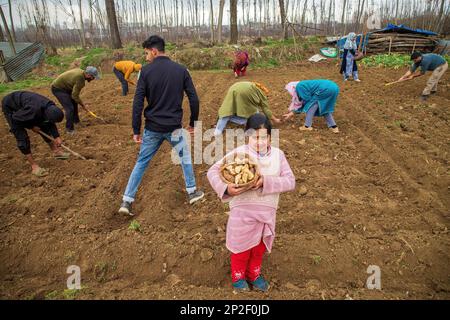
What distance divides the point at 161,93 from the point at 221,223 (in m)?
1.49

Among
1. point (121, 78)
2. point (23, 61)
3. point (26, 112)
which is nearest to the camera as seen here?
point (26, 112)

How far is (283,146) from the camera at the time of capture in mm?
4758

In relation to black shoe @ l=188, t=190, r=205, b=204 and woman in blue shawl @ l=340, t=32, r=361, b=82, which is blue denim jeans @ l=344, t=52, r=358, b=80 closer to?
woman in blue shawl @ l=340, t=32, r=361, b=82

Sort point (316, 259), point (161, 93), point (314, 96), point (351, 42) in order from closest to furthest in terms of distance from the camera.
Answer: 1. point (316, 259)
2. point (161, 93)
3. point (314, 96)
4. point (351, 42)

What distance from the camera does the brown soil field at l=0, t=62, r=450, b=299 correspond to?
2.48 metres

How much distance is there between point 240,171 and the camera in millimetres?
1832

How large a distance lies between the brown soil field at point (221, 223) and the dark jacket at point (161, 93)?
0.96m

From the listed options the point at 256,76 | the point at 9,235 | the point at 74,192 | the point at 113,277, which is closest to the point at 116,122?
the point at 74,192

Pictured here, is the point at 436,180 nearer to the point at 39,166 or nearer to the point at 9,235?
the point at 9,235

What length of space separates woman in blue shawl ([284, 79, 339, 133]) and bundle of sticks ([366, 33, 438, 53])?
923cm

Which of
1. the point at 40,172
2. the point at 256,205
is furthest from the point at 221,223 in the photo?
the point at 40,172

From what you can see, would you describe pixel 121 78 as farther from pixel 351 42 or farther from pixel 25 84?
pixel 351 42

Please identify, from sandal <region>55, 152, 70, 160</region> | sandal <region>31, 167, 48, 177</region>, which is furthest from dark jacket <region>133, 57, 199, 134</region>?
sandal <region>55, 152, 70, 160</region>

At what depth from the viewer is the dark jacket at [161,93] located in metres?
2.95
